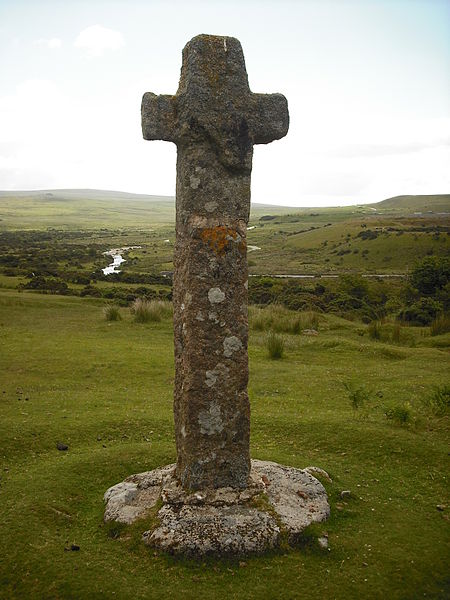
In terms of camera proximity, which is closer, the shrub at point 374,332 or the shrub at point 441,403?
the shrub at point 441,403

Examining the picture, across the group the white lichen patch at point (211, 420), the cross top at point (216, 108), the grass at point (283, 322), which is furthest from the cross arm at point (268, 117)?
the grass at point (283, 322)

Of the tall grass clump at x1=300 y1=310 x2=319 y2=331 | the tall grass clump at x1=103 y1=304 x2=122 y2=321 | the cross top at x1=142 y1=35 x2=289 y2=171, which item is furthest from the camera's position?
the tall grass clump at x1=103 y1=304 x2=122 y2=321

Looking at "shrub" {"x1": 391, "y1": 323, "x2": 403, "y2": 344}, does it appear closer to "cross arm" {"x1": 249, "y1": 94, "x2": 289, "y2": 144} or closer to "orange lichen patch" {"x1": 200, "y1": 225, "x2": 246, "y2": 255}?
"cross arm" {"x1": 249, "y1": 94, "x2": 289, "y2": 144}

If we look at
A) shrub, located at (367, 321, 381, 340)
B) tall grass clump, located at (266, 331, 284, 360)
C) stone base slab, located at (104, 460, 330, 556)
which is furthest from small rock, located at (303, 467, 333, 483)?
shrub, located at (367, 321, 381, 340)

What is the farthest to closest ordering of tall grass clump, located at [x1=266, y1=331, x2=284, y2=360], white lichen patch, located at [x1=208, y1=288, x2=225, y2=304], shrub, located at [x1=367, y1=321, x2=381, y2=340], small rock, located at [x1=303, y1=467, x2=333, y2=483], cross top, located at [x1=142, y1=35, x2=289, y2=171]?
1. shrub, located at [x1=367, y1=321, x2=381, y2=340]
2. tall grass clump, located at [x1=266, y1=331, x2=284, y2=360]
3. small rock, located at [x1=303, y1=467, x2=333, y2=483]
4. white lichen patch, located at [x1=208, y1=288, x2=225, y2=304]
5. cross top, located at [x1=142, y1=35, x2=289, y2=171]

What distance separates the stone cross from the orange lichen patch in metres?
0.01

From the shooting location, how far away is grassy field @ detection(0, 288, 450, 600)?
606 centimetres

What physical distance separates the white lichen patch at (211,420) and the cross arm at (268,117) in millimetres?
3584

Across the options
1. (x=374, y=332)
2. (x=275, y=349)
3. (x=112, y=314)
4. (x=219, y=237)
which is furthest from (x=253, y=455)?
(x=112, y=314)

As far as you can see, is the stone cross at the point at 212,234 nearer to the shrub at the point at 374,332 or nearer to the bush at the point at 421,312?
the shrub at the point at 374,332

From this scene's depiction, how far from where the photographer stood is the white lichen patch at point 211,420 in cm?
712

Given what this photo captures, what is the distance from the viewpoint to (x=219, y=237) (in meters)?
7.01

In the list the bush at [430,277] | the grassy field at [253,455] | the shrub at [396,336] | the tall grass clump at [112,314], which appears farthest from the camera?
the bush at [430,277]

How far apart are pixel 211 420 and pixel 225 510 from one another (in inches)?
44.2
